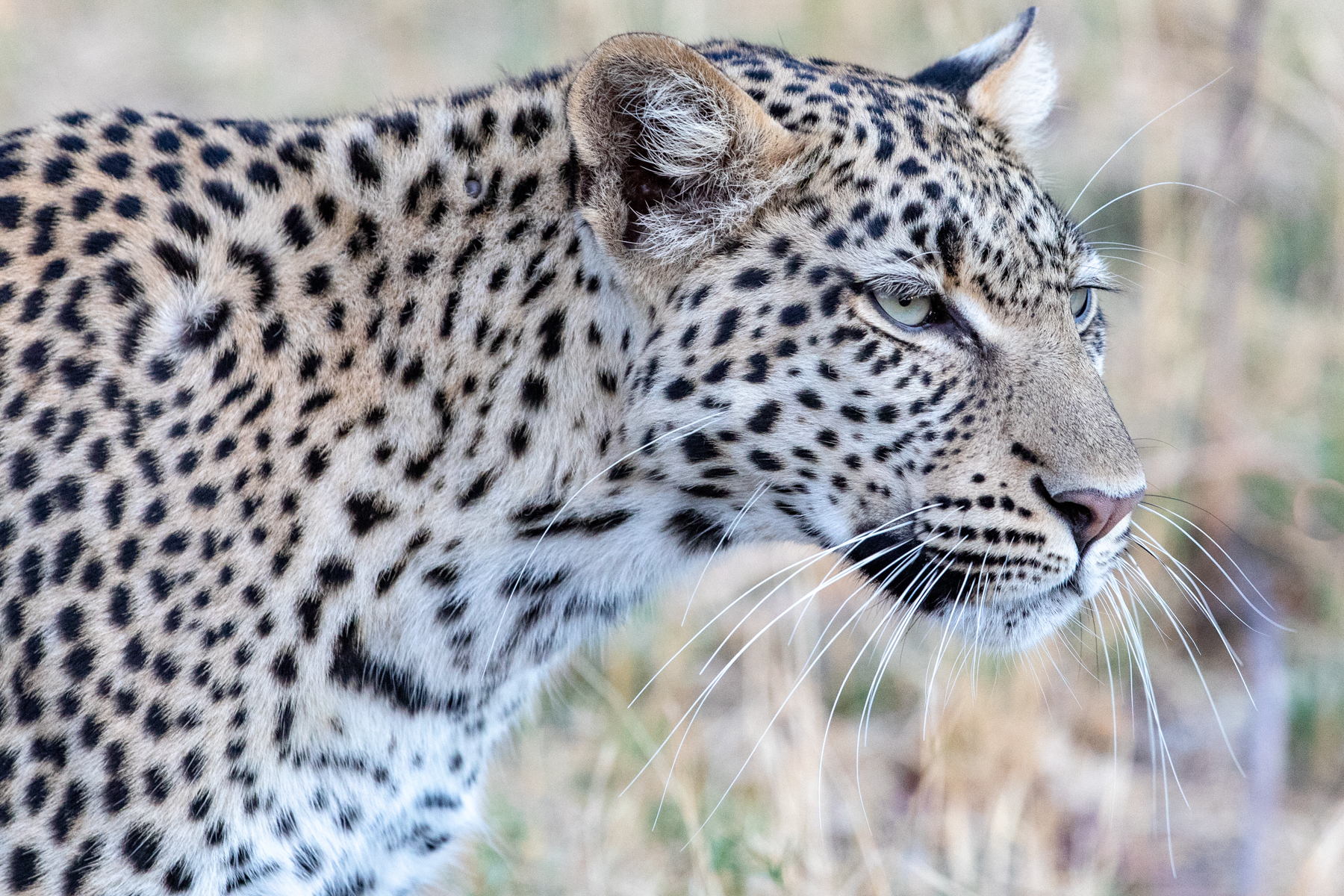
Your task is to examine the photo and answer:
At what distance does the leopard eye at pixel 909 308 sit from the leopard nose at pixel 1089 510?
0.51m

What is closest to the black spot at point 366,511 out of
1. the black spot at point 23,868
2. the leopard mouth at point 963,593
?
the black spot at point 23,868

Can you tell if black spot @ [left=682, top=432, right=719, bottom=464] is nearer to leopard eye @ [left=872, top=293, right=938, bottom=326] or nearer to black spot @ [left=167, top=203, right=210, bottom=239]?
leopard eye @ [left=872, top=293, right=938, bottom=326]

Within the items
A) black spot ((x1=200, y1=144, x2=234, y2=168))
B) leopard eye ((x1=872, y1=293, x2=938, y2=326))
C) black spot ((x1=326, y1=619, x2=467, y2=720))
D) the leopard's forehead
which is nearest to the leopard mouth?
leopard eye ((x1=872, y1=293, x2=938, y2=326))

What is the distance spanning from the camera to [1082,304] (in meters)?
3.94

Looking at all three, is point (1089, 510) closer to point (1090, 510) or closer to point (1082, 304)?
point (1090, 510)

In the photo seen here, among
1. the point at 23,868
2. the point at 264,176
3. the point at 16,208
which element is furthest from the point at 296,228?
the point at 23,868

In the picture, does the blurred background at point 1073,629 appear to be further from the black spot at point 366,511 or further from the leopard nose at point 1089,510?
the black spot at point 366,511

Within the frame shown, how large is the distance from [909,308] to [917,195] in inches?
10.9

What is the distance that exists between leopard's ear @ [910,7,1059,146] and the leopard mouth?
1.38 metres

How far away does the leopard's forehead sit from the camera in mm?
3422

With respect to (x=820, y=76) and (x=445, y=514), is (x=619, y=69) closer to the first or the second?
(x=820, y=76)

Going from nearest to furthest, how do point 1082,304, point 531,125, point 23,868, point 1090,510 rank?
point 23,868, point 1090,510, point 531,125, point 1082,304

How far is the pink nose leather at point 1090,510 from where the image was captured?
3.35 metres

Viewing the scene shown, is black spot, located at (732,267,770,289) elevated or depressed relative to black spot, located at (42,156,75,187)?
depressed
